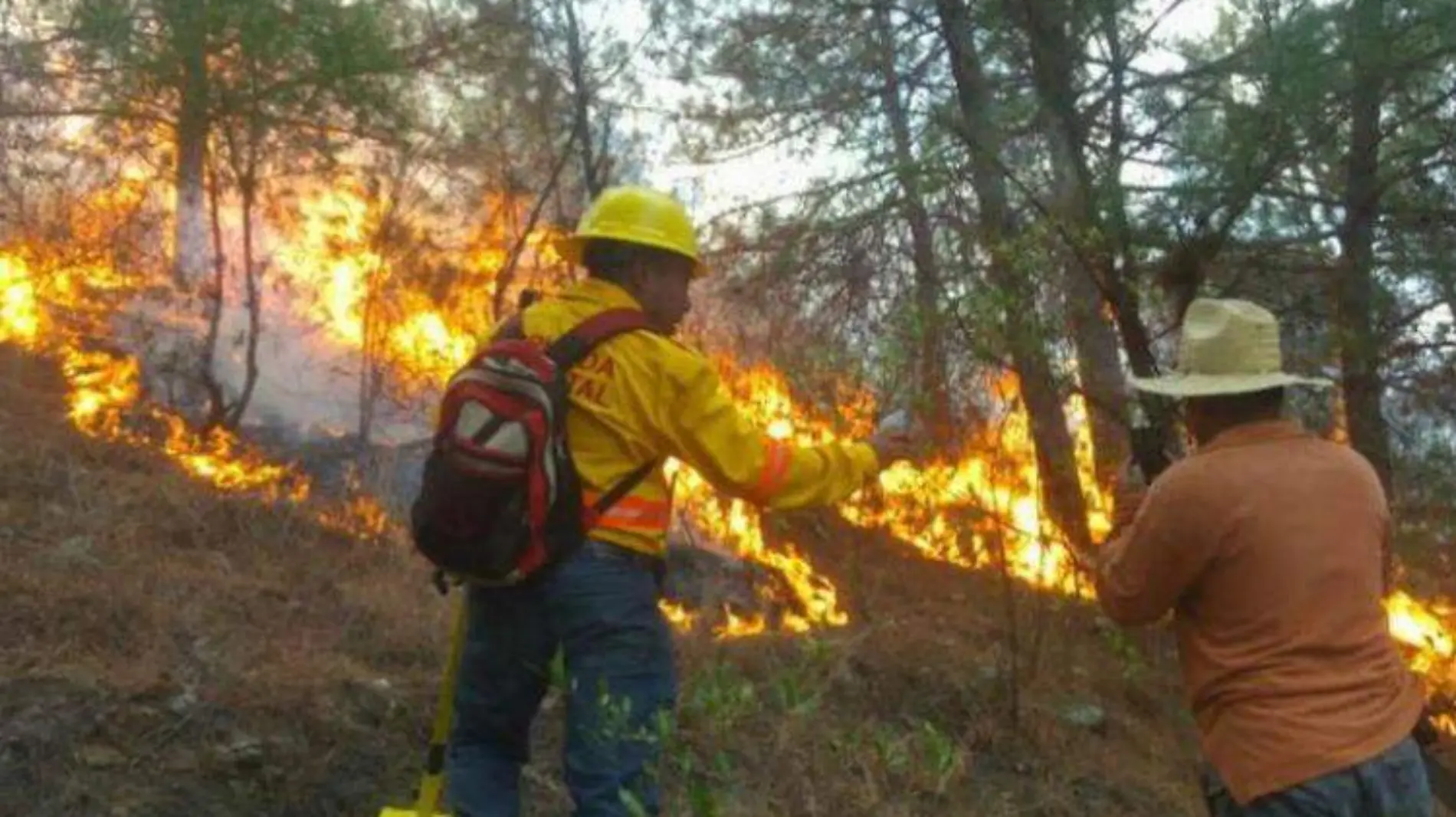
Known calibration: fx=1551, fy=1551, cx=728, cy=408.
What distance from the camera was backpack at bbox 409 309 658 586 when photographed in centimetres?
380

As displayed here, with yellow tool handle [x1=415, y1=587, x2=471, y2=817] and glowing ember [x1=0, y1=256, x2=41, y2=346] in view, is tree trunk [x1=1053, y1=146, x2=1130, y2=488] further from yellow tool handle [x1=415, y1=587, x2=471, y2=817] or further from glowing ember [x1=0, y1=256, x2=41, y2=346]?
glowing ember [x1=0, y1=256, x2=41, y2=346]

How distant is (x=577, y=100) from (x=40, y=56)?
4119mm

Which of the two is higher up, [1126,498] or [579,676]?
[1126,498]

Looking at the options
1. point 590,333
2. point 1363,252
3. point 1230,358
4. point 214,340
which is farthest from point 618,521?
point 214,340

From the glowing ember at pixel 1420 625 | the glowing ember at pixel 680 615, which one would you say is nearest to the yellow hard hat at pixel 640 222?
the glowing ember at pixel 680 615

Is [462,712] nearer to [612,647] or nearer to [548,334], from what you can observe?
[612,647]

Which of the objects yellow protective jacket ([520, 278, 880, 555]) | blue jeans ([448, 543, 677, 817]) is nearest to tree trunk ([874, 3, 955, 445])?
yellow protective jacket ([520, 278, 880, 555])

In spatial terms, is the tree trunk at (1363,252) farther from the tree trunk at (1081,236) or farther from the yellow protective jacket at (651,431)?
the yellow protective jacket at (651,431)

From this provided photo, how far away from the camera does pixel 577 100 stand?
1141 centimetres

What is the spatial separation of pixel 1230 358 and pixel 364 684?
3.74 metres

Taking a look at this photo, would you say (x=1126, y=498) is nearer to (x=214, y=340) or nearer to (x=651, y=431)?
(x=651, y=431)

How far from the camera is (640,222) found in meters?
4.17

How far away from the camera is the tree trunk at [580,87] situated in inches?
446

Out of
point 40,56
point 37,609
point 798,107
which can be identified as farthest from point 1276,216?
point 40,56
